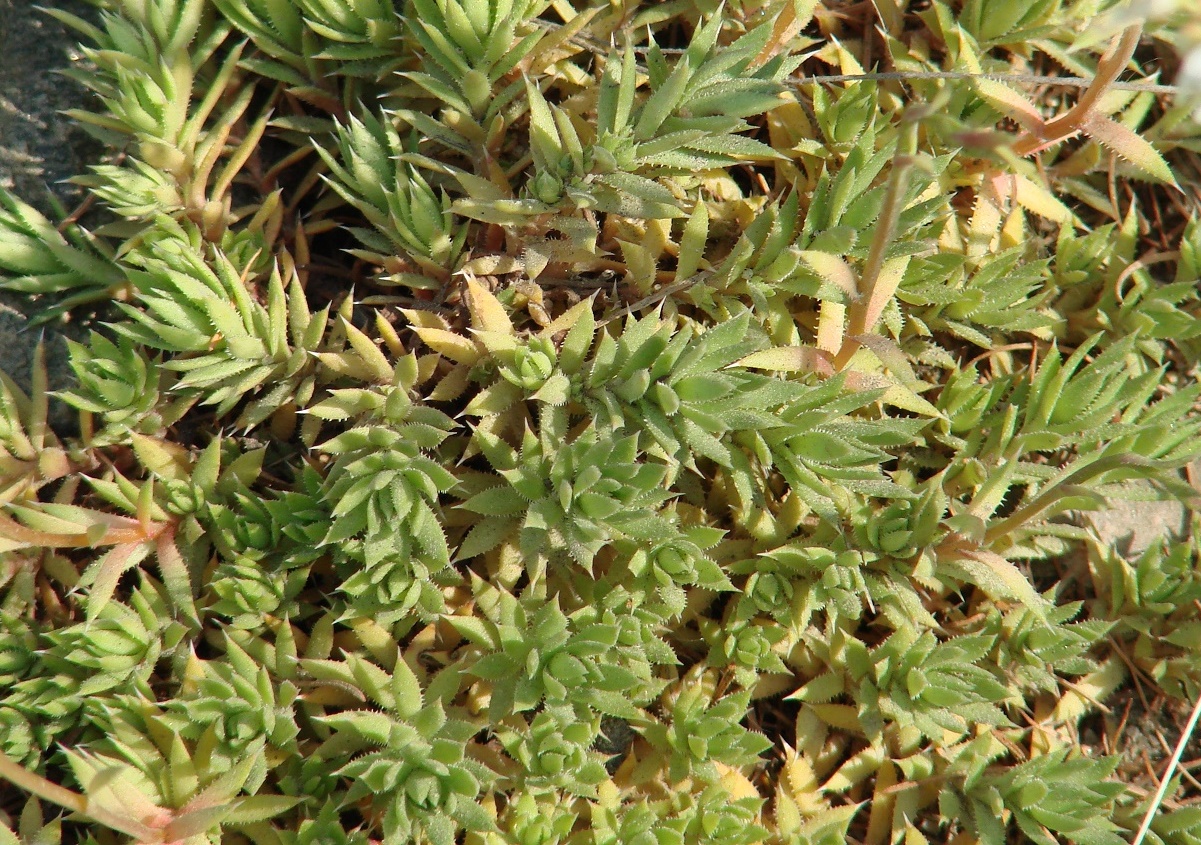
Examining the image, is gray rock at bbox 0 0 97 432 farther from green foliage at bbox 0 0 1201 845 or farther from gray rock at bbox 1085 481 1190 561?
gray rock at bbox 1085 481 1190 561

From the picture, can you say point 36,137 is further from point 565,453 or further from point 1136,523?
point 1136,523

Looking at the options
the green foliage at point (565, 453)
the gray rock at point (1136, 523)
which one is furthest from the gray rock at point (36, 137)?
the gray rock at point (1136, 523)

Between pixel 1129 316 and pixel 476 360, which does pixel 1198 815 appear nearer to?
pixel 1129 316

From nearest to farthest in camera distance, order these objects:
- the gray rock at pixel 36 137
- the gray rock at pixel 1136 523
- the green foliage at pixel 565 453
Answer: the green foliage at pixel 565 453, the gray rock at pixel 36 137, the gray rock at pixel 1136 523

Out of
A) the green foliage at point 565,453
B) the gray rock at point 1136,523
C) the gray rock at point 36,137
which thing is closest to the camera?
the green foliage at point 565,453

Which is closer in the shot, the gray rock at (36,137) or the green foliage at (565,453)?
the green foliage at (565,453)

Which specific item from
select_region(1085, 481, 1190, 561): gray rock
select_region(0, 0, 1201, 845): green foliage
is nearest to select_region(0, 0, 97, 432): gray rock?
select_region(0, 0, 1201, 845): green foliage

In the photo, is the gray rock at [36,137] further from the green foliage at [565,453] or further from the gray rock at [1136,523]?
the gray rock at [1136,523]

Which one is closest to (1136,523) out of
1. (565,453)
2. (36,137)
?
(565,453)
